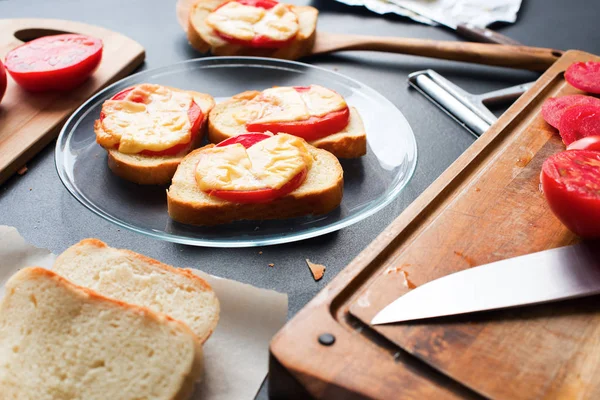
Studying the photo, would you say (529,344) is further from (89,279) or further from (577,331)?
(89,279)

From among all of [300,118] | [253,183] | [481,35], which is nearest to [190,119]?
[300,118]

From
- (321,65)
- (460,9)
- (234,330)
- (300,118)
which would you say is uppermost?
(460,9)

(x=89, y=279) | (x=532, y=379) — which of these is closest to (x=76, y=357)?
(x=89, y=279)

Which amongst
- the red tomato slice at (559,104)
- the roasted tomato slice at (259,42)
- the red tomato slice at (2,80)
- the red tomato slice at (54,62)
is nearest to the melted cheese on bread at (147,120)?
the red tomato slice at (54,62)

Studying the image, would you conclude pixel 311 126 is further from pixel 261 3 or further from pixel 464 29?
pixel 464 29

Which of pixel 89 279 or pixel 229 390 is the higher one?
pixel 89 279
